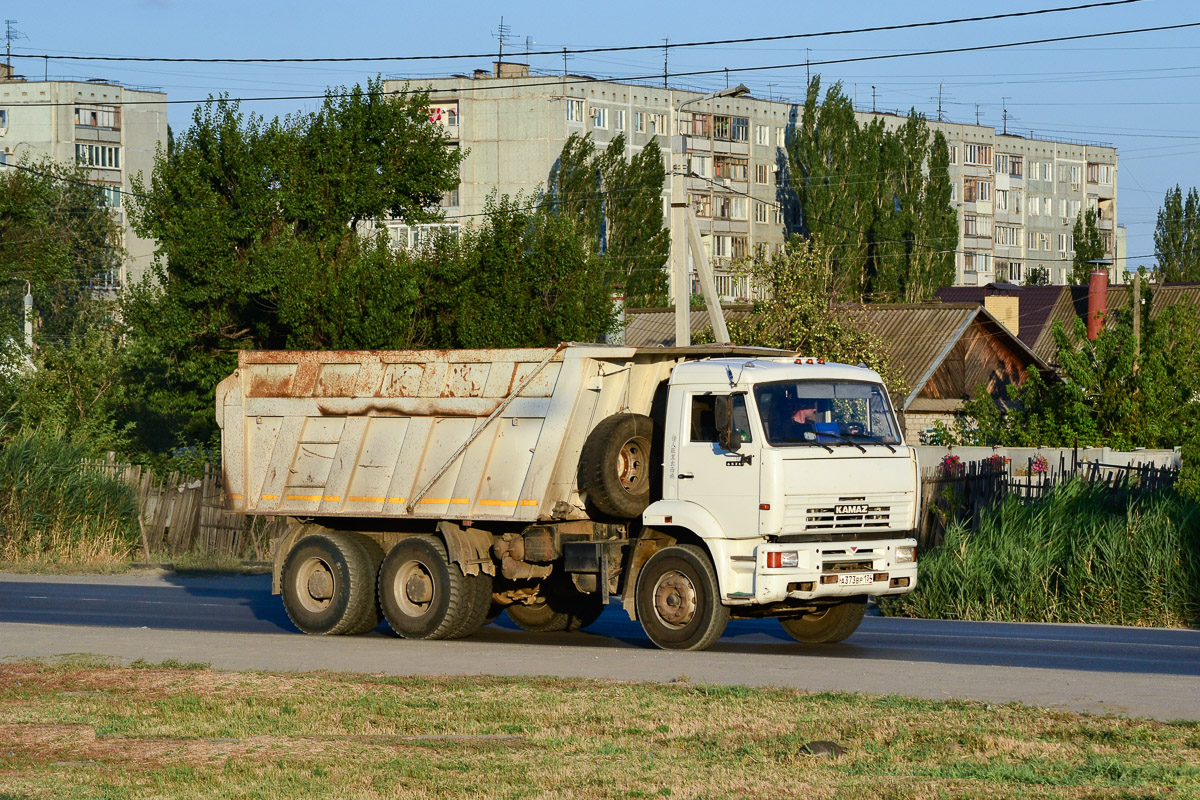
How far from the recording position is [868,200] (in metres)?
91.9

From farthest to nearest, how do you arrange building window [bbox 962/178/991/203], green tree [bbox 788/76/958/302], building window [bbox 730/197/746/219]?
building window [bbox 962/178/991/203] → building window [bbox 730/197/746/219] → green tree [bbox 788/76/958/302]

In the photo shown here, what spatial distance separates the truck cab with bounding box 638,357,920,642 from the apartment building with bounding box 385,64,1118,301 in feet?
229

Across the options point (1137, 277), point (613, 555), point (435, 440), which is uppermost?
point (1137, 277)

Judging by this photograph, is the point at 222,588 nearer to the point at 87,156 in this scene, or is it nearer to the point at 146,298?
the point at 146,298

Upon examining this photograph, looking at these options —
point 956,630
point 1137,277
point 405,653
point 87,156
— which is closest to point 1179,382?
point 1137,277

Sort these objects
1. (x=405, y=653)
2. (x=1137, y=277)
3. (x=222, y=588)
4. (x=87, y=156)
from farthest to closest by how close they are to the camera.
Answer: (x=87, y=156), (x=1137, y=277), (x=222, y=588), (x=405, y=653)

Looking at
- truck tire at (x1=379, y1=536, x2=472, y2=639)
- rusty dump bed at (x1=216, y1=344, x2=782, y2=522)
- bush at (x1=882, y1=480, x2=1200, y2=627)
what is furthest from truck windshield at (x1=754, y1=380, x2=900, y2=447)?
bush at (x1=882, y1=480, x2=1200, y2=627)

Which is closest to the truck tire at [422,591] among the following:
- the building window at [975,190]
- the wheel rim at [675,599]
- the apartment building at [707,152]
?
the wheel rim at [675,599]

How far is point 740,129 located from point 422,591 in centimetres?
9485

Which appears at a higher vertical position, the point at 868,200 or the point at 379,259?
the point at 868,200

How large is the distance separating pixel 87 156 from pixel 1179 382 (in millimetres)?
83702

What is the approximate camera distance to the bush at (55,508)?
31.8 m

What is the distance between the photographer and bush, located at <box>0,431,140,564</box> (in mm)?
31812

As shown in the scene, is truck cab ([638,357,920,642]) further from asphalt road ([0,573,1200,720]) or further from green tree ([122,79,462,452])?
green tree ([122,79,462,452])
